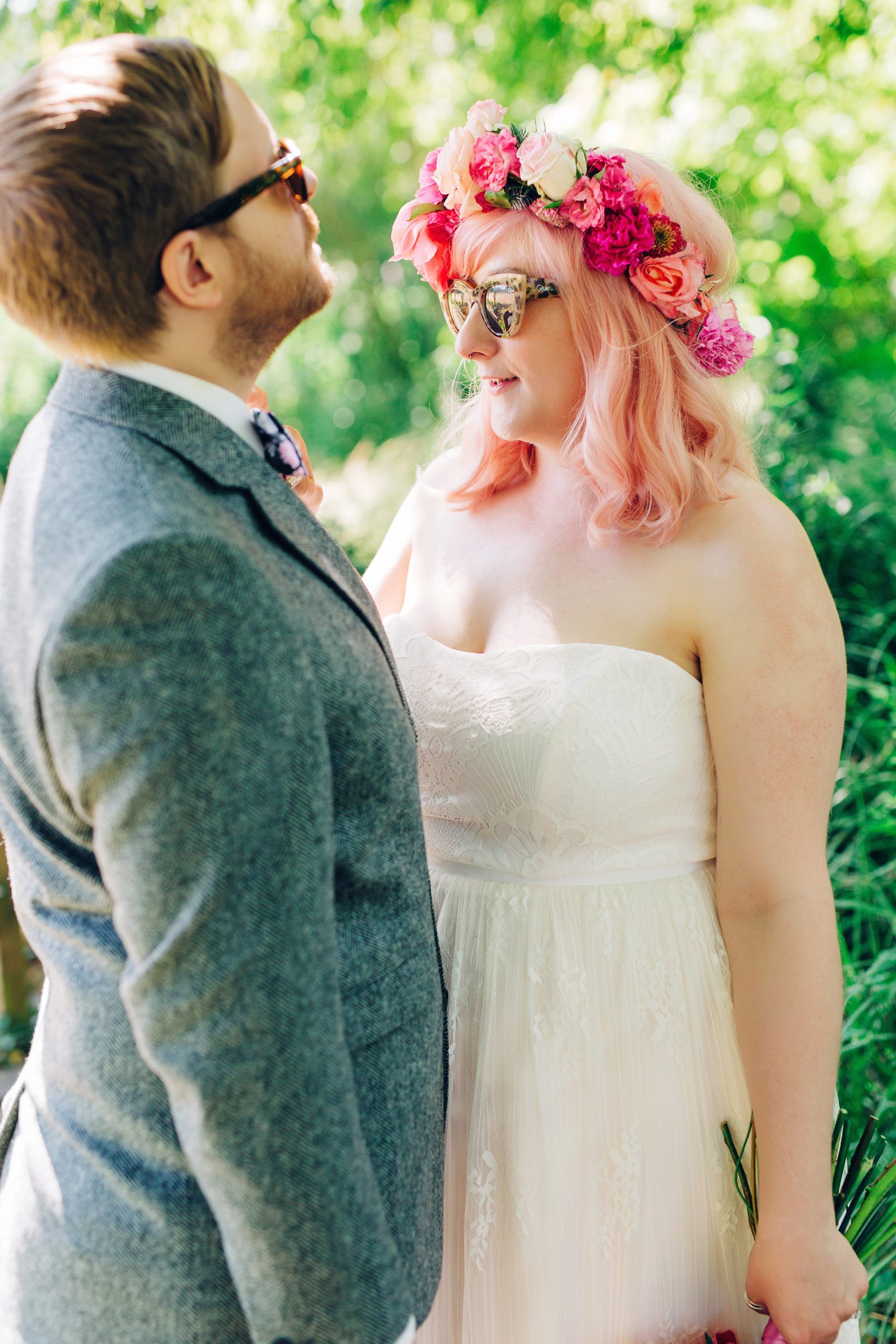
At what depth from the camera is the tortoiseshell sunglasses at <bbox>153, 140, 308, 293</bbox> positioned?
1.16m

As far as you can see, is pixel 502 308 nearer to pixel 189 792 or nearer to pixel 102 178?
pixel 102 178

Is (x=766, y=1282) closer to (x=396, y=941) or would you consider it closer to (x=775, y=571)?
(x=396, y=941)

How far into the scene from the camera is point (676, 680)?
1.70 metres

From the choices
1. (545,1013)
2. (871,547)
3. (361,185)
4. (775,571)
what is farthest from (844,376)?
(361,185)

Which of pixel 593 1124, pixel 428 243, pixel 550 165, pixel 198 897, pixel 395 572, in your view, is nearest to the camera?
pixel 198 897

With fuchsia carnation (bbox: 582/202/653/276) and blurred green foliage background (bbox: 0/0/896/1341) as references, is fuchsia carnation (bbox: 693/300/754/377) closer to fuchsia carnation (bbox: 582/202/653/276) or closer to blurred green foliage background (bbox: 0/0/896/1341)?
fuchsia carnation (bbox: 582/202/653/276)

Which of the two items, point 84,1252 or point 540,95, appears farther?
point 540,95

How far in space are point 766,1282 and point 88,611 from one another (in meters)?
1.43

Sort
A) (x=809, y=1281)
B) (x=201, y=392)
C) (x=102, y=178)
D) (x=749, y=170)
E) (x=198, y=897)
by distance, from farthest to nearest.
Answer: (x=749, y=170) → (x=809, y=1281) → (x=201, y=392) → (x=102, y=178) → (x=198, y=897)

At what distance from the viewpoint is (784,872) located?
1.64 m

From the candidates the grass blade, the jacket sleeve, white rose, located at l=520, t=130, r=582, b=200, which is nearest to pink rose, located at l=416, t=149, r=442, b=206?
white rose, located at l=520, t=130, r=582, b=200

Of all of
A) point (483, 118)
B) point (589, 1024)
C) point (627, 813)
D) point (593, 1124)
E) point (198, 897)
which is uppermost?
point (483, 118)

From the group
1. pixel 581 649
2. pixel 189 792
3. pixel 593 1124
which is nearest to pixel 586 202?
pixel 581 649

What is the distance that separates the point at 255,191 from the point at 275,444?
0.95 feet
